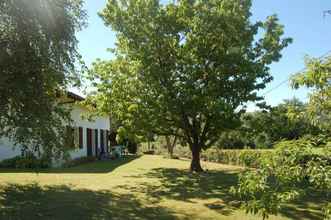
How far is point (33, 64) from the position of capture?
10766 mm

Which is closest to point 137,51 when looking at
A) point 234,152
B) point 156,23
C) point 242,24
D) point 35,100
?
point 156,23

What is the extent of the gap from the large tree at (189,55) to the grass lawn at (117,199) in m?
3.34

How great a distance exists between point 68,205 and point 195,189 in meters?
5.32

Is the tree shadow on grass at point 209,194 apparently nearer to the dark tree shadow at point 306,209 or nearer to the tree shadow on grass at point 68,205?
the dark tree shadow at point 306,209

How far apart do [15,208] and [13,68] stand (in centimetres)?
342

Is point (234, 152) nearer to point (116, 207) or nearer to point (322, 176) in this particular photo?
point (116, 207)

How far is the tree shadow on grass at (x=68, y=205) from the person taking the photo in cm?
1062

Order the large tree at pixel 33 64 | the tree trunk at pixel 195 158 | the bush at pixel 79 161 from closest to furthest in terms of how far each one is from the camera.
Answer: the large tree at pixel 33 64 → the tree trunk at pixel 195 158 → the bush at pixel 79 161

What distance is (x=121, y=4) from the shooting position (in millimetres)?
20109

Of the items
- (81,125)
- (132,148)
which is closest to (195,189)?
(81,125)

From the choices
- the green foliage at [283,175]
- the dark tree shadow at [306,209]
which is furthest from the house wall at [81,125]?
the green foliage at [283,175]

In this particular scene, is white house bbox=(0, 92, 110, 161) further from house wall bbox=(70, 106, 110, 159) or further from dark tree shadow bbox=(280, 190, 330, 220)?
dark tree shadow bbox=(280, 190, 330, 220)

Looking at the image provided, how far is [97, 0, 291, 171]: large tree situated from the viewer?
735 inches

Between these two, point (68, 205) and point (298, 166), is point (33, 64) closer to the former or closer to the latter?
point (68, 205)
